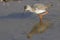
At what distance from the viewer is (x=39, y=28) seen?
5.70 m

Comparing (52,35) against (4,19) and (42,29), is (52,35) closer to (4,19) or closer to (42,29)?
(42,29)

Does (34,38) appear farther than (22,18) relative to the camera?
No

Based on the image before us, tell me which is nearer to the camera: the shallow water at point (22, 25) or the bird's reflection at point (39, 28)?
the shallow water at point (22, 25)

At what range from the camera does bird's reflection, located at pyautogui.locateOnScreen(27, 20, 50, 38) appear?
5.23m

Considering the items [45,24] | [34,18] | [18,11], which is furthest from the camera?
[18,11]

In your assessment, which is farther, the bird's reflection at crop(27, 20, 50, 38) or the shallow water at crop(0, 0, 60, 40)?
the bird's reflection at crop(27, 20, 50, 38)

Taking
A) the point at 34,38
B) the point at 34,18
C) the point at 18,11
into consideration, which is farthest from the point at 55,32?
the point at 18,11

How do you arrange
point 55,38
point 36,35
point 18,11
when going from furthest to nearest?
point 18,11, point 36,35, point 55,38

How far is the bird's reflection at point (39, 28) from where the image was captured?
5.23 meters

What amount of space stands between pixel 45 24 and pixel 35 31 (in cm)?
72

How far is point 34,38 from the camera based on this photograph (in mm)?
4750

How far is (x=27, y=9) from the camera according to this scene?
6988 millimetres

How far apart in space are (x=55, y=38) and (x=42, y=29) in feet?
3.07

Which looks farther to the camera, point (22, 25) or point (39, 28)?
point (22, 25)
